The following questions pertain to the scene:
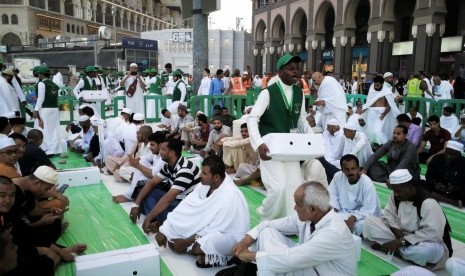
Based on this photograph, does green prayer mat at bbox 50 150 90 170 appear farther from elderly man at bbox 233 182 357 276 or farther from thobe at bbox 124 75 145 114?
elderly man at bbox 233 182 357 276

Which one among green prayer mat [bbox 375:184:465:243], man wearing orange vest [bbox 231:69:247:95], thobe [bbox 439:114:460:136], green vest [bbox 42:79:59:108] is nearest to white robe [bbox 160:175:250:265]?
green prayer mat [bbox 375:184:465:243]

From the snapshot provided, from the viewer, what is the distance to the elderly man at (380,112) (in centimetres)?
690

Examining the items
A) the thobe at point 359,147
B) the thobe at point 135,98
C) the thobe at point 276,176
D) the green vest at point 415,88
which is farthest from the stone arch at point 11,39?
the thobe at point 276,176

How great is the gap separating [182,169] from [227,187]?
0.65 metres

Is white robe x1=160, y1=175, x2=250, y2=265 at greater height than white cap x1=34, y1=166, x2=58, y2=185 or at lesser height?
lesser

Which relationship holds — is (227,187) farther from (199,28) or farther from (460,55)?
(460,55)

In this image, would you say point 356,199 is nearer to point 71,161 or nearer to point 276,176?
point 276,176

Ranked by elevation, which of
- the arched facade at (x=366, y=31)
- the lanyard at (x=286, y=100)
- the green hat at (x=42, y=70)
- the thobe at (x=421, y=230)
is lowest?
the thobe at (x=421, y=230)

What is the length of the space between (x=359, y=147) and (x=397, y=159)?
0.51m

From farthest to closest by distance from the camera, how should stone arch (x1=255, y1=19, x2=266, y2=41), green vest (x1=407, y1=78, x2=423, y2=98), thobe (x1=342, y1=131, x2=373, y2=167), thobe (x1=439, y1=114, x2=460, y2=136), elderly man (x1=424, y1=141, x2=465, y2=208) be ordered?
stone arch (x1=255, y1=19, x2=266, y2=41) → green vest (x1=407, y1=78, x2=423, y2=98) → thobe (x1=439, y1=114, x2=460, y2=136) → thobe (x1=342, y1=131, x2=373, y2=167) → elderly man (x1=424, y1=141, x2=465, y2=208)

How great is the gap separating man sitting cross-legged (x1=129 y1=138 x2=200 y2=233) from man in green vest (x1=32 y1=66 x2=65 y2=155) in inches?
143

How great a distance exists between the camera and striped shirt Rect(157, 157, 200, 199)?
3555 mm

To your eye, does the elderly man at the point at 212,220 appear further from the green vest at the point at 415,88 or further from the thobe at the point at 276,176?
the green vest at the point at 415,88

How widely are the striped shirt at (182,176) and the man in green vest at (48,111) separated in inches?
150
